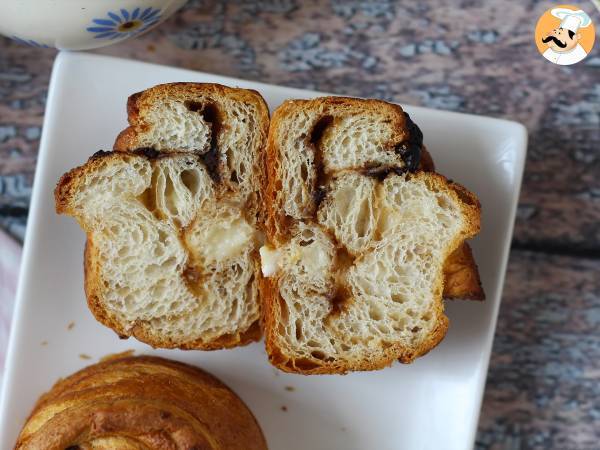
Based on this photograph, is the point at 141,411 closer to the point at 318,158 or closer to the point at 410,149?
the point at 318,158

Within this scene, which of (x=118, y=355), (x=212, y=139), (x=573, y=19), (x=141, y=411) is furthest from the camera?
(x=573, y=19)

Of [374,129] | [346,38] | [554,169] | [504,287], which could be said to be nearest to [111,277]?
[374,129]

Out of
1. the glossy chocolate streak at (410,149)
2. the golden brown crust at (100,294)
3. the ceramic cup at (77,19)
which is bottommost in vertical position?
the golden brown crust at (100,294)

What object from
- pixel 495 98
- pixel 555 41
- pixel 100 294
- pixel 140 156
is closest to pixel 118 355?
pixel 100 294

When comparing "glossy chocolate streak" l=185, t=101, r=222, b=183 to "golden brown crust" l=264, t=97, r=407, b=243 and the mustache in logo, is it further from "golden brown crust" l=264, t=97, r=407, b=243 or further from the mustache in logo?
the mustache in logo

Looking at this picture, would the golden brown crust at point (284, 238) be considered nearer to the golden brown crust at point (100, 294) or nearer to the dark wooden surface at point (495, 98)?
the golden brown crust at point (100, 294)

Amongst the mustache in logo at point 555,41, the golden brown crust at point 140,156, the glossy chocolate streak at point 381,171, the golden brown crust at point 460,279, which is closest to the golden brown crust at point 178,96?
the golden brown crust at point 140,156
